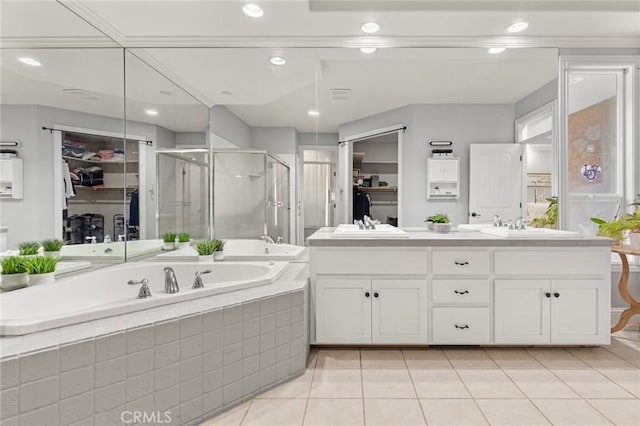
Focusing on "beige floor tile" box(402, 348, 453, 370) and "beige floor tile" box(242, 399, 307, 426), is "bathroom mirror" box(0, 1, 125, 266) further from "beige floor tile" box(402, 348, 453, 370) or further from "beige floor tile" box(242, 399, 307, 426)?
"beige floor tile" box(402, 348, 453, 370)

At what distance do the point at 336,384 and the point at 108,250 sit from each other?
187cm

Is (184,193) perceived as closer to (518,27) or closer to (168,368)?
(168,368)

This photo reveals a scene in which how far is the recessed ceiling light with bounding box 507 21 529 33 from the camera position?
2.33m

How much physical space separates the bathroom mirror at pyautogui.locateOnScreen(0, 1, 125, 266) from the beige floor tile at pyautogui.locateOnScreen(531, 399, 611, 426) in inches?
113

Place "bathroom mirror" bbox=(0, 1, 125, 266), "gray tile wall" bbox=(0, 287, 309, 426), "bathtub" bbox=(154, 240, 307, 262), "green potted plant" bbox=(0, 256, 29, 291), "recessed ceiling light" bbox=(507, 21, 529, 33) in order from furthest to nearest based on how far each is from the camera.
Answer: "bathtub" bbox=(154, 240, 307, 262)
"recessed ceiling light" bbox=(507, 21, 529, 33)
"bathroom mirror" bbox=(0, 1, 125, 266)
"green potted plant" bbox=(0, 256, 29, 291)
"gray tile wall" bbox=(0, 287, 309, 426)

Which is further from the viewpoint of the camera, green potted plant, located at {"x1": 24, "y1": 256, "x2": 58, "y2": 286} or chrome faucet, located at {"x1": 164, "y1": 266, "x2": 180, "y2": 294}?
chrome faucet, located at {"x1": 164, "y1": 266, "x2": 180, "y2": 294}

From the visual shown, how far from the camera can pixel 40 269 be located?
182 centimetres

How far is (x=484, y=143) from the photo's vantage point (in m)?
2.54

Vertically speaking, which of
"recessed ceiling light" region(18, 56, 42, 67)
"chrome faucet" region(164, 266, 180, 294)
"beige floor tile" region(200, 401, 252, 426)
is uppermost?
"recessed ceiling light" region(18, 56, 42, 67)

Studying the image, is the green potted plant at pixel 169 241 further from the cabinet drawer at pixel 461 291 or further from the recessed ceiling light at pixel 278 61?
the cabinet drawer at pixel 461 291

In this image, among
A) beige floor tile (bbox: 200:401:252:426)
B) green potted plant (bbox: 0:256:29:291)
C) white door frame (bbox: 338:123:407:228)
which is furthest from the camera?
white door frame (bbox: 338:123:407:228)

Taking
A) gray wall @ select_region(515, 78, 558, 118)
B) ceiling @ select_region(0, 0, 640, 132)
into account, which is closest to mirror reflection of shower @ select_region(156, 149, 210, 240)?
ceiling @ select_region(0, 0, 640, 132)

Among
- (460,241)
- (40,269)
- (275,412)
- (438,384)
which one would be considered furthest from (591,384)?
(40,269)

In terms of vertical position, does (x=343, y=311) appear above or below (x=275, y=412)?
above
